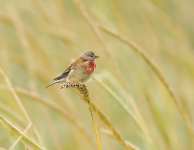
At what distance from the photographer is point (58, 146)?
7.11ft

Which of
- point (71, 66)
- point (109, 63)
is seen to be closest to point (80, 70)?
point (71, 66)

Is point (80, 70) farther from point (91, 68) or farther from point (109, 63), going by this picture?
point (109, 63)

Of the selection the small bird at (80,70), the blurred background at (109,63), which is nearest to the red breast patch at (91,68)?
the small bird at (80,70)

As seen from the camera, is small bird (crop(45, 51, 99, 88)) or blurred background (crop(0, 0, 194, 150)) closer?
small bird (crop(45, 51, 99, 88))

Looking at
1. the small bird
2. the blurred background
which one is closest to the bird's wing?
the small bird

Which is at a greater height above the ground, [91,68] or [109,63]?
[109,63]

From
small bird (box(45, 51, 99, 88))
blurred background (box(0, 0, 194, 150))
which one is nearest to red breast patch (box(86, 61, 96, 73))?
small bird (box(45, 51, 99, 88))

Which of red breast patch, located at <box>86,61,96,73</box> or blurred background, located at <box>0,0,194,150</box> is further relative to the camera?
blurred background, located at <box>0,0,194,150</box>

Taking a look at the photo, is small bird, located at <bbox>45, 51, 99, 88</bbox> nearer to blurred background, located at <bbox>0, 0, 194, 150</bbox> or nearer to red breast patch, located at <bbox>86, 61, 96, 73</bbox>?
red breast patch, located at <bbox>86, 61, 96, 73</bbox>

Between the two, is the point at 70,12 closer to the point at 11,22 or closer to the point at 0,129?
the point at 11,22

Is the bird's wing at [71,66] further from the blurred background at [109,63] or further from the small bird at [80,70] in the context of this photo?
the blurred background at [109,63]

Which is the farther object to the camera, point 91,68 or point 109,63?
point 109,63

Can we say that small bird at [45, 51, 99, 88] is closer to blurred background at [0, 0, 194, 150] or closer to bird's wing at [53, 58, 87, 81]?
bird's wing at [53, 58, 87, 81]

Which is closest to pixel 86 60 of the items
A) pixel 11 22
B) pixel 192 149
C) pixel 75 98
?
pixel 11 22
